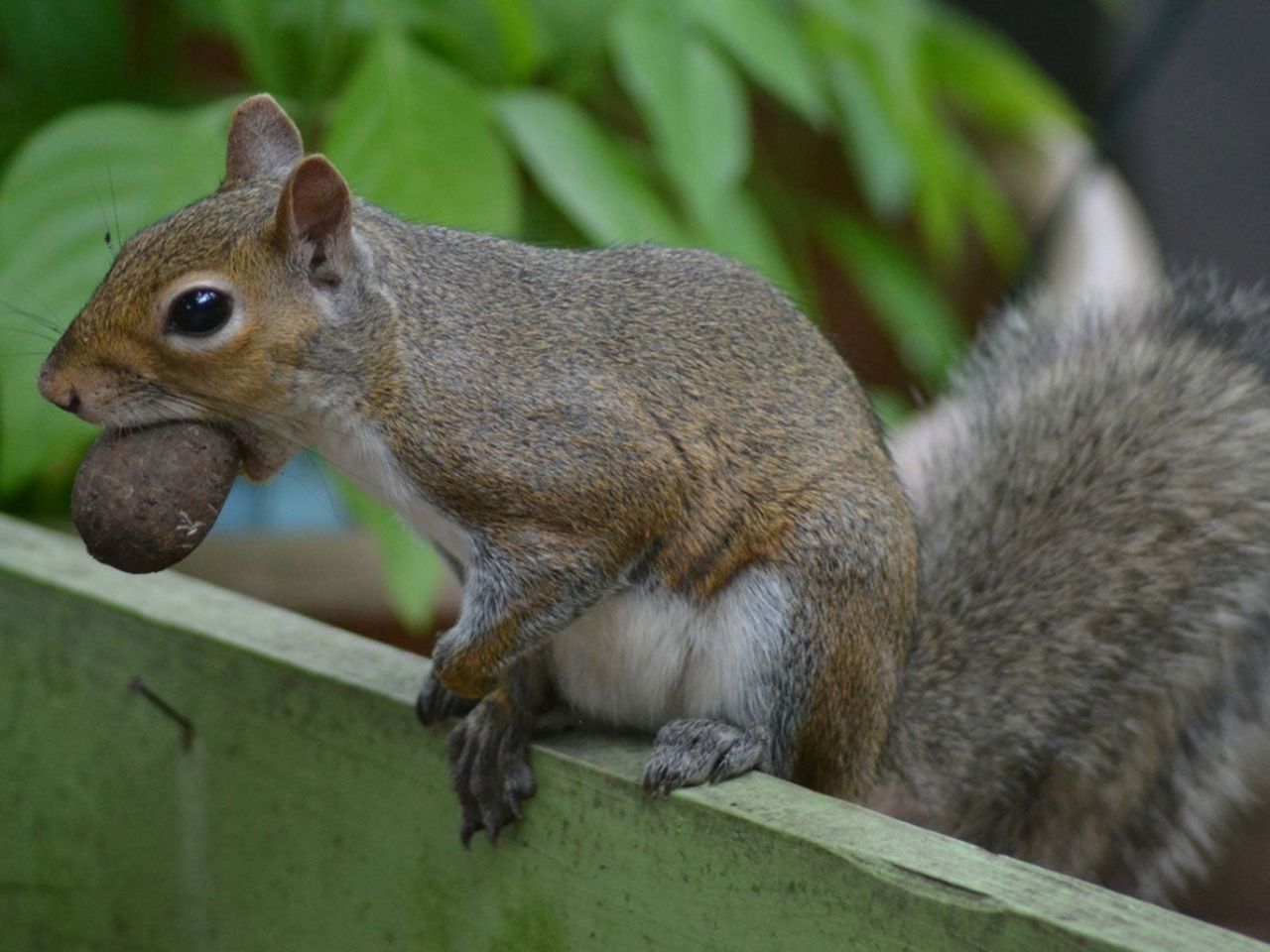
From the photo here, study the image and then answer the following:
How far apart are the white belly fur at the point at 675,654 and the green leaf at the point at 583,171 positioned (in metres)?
0.74

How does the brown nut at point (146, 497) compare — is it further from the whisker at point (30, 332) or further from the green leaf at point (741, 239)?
the green leaf at point (741, 239)

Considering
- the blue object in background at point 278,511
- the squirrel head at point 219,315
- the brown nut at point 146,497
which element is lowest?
the blue object in background at point 278,511

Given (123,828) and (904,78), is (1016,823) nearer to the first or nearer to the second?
(123,828)

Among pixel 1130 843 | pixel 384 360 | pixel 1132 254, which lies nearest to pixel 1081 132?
pixel 1132 254

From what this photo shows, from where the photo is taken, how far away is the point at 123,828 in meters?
1.52

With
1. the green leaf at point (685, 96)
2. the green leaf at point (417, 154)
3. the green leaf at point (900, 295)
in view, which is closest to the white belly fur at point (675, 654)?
the green leaf at point (417, 154)

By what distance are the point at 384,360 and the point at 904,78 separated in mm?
1153

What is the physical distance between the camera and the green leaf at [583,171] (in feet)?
6.60

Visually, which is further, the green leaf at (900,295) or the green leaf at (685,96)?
the green leaf at (900,295)

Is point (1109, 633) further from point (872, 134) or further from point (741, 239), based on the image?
point (872, 134)

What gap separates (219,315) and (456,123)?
0.74 m

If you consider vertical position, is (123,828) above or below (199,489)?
A: below

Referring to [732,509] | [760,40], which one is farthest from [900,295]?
[732,509]

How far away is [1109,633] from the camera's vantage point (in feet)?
4.60
